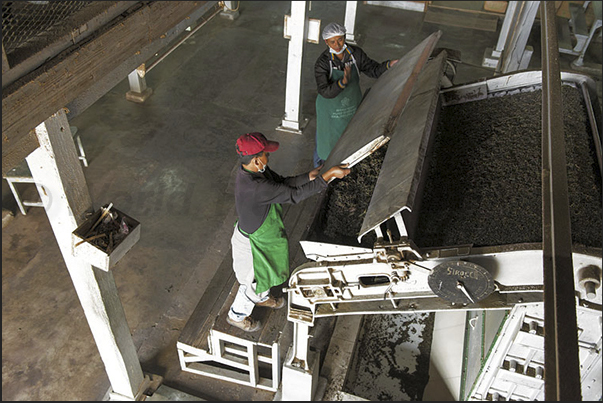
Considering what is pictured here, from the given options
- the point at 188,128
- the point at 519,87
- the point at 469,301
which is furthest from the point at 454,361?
the point at 188,128

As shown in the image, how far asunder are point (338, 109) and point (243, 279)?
156 centimetres

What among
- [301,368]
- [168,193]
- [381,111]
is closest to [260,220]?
[381,111]

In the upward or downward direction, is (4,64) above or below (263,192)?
above

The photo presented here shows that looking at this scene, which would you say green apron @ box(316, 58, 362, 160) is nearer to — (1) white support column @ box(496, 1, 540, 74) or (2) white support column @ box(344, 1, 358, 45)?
(1) white support column @ box(496, 1, 540, 74)

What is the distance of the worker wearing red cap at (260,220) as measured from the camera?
2654 millimetres

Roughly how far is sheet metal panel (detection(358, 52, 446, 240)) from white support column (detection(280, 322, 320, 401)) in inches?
43.0

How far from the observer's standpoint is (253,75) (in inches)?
279

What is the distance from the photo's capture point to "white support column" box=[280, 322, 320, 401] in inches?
123

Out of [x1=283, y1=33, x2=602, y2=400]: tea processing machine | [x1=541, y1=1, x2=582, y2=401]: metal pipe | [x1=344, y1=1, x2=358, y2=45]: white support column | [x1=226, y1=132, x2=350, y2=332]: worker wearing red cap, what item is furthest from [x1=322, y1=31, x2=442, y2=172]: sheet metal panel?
[x1=344, y1=1, x2=358, y2=45]: white support column

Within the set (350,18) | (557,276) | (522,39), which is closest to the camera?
(557,276)

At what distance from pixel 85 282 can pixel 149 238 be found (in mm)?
2191

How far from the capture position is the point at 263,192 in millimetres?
2719

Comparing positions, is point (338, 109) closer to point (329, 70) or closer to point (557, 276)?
point (329, 70)

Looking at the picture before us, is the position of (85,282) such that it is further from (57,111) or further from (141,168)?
(141,168)
